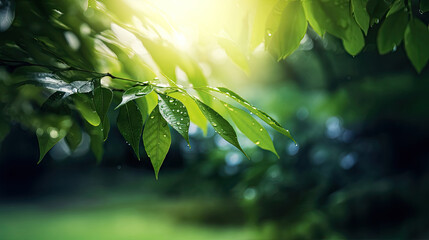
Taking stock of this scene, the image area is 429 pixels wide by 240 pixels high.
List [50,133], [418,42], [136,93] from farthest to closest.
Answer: [418,42] → [50,133] → [136,93]

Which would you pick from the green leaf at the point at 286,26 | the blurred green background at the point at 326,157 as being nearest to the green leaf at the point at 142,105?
the green leaf at the point at 286,26

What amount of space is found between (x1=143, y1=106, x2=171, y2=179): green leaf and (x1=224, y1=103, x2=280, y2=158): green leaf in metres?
0.09

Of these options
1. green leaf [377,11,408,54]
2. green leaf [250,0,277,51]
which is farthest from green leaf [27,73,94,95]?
green leaf [377,11,408,54]

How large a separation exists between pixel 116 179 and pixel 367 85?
6.70 metres

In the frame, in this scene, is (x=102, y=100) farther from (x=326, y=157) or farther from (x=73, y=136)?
(x=326, y=157)

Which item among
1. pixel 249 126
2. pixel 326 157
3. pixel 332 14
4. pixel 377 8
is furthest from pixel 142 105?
pixel 326 157

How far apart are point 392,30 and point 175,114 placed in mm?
423

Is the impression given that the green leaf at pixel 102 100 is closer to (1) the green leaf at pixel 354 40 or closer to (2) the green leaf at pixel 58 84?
(2) the green leaf at pixel 58 84

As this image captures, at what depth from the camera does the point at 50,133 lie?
0.54 m

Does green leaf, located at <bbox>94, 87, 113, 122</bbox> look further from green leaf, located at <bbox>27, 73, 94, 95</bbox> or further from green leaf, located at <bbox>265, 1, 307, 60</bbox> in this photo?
green leaf, located at <bbox>265, 1, 307, 60</bbox>

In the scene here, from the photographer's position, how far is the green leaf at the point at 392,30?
623mm

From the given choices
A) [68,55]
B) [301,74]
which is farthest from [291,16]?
[301,74]

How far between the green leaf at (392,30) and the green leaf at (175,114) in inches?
16.0

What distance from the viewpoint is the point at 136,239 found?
520 cm
